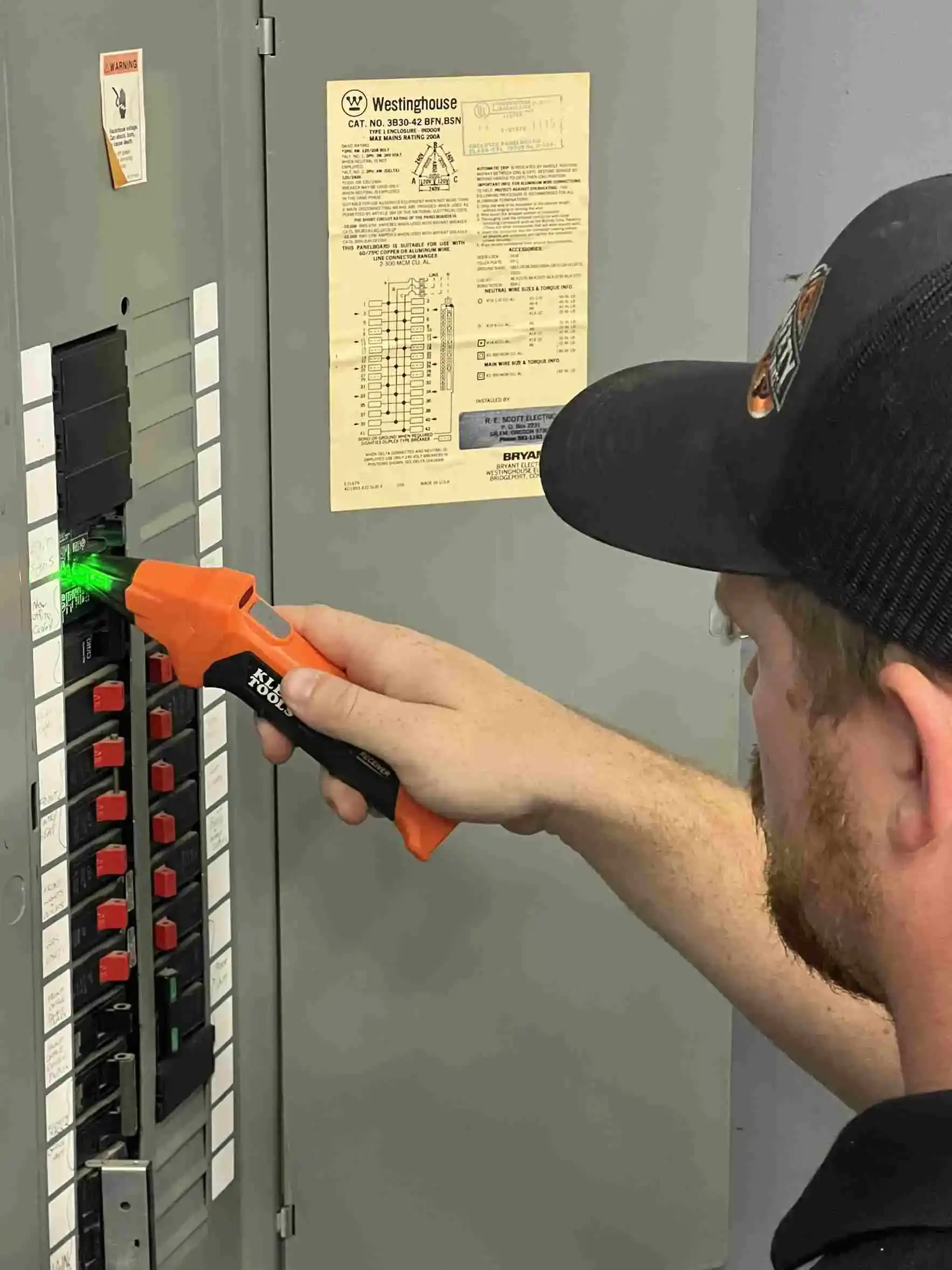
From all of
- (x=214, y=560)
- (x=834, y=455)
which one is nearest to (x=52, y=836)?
(x=214, y=560)

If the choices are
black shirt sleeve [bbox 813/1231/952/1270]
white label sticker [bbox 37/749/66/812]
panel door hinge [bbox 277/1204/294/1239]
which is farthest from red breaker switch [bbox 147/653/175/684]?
black shirt sleeve [bbox 813/1231/952/1270]

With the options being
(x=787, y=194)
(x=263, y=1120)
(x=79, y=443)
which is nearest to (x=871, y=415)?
(x=79, y=443)

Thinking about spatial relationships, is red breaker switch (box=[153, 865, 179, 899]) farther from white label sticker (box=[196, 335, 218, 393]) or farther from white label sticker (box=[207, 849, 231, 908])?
white label sticker (box=[196, 335, 218, 393])

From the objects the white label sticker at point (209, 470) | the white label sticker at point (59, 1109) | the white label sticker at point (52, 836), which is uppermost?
the white label sticker at point (209, 470)

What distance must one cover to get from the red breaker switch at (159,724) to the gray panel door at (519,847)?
0.47ft

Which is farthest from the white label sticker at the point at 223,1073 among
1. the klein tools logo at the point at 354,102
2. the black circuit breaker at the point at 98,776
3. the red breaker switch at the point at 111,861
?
the klein tools logo at the point at 354,102

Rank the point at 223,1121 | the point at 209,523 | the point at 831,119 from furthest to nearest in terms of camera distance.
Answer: the point at 831,119 → the point at 223,1121 → the point at 209,523

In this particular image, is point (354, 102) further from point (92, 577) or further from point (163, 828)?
point (163, 828)

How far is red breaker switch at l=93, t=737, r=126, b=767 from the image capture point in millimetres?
1121

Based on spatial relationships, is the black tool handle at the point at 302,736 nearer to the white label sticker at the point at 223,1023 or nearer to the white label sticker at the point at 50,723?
the white label sticker at the point at 50,723

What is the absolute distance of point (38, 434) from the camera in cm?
103

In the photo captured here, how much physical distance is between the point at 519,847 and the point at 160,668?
36cm

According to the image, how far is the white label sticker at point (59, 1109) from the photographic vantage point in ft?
3.67

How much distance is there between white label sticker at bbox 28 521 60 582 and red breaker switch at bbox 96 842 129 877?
19 centimetres
